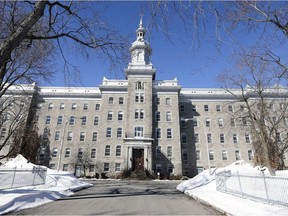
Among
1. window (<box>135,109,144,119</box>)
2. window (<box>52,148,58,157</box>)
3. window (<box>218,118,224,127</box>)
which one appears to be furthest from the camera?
window (<box>218,118,224,127</box>)

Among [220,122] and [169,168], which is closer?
[169,168]

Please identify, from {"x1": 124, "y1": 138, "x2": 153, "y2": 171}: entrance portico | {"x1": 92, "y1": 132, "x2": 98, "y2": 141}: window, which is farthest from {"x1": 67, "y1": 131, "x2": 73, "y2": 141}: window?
{"x1": 124, "y1": 138, "x2": 153, "y2": 171}: entrance portico

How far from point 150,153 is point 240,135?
18.5 metres

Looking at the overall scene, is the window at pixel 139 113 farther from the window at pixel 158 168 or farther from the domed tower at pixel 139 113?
the window at pixel 158 168

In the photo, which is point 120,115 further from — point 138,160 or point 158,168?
point 158,168

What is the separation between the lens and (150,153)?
30.8 m

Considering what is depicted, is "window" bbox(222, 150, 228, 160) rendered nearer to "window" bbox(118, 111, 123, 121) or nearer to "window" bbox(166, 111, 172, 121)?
"window" bbox(166, 111, 172, 121)

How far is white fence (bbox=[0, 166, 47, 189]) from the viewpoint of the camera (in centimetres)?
1140

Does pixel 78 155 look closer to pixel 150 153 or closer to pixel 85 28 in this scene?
pixel 150 153

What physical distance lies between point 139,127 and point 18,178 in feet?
75.3

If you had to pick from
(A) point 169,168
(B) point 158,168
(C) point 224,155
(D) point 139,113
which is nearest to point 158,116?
(D) point 139,113

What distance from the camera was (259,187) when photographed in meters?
8.48

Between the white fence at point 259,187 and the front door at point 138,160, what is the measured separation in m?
20.0

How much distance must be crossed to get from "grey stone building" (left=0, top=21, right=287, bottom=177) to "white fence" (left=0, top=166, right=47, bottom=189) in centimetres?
1829
